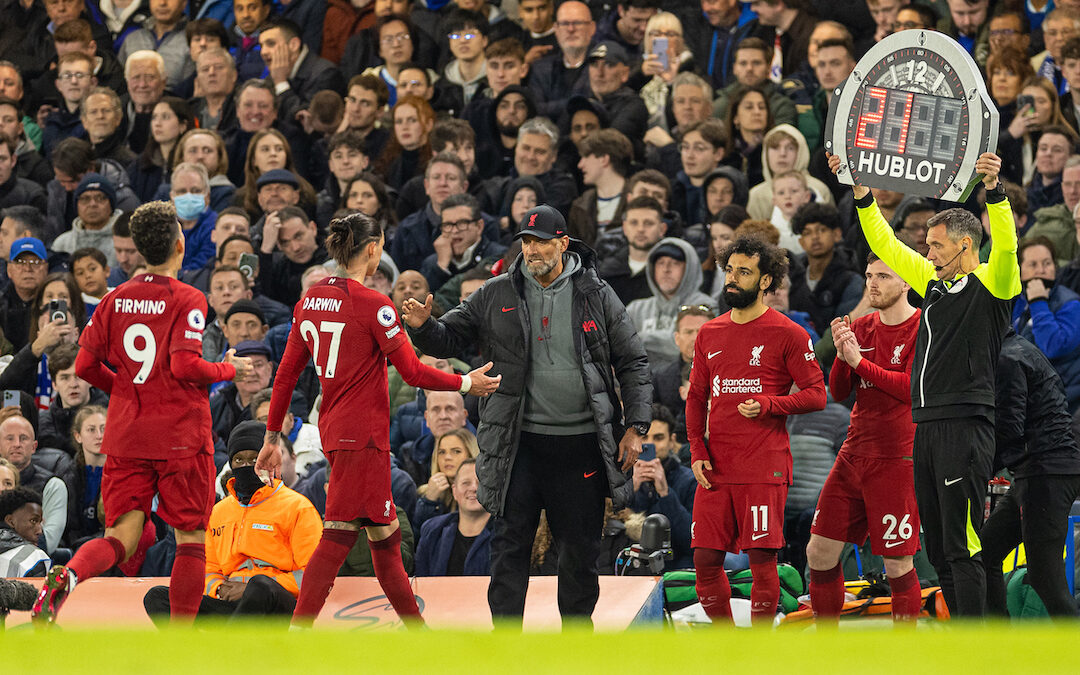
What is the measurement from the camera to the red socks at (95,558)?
22.5 feet

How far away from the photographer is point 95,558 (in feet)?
22.6

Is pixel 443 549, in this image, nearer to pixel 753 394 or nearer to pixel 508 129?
pixel 753 394

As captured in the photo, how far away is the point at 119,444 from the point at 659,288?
16.3ft

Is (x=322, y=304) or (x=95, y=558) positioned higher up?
(x=322, y=304)

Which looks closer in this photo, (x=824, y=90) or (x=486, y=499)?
(x=486, y=499)

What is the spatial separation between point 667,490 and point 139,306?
396 cm

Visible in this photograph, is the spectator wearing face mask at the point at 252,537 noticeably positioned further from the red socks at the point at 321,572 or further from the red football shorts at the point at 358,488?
the red football shorts at the point at 358,488

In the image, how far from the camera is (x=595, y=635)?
10.8ft

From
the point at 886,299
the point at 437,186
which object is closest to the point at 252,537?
the point at 886,299

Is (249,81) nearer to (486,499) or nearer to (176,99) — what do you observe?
(176,99)

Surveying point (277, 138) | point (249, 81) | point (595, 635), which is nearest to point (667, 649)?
point (595, 635)

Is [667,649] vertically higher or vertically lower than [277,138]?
lower

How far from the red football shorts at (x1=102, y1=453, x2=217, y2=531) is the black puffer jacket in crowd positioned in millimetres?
1276

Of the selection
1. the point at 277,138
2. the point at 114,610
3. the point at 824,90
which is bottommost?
the point at 114,610
